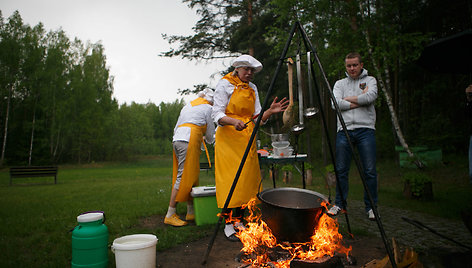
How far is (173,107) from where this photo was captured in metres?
64.2

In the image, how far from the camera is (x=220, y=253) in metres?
2.86

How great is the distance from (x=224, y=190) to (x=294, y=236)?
1.07 m

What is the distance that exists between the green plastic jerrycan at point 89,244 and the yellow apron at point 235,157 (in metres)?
1.28

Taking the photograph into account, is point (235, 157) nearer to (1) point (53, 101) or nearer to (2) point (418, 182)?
(2) point (418, 182)

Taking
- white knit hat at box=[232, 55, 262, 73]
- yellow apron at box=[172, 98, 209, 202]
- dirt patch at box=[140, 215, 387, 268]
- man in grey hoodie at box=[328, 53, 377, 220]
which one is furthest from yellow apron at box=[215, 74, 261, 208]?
man in grey hoodie at box=[328, 53, 377, 220]

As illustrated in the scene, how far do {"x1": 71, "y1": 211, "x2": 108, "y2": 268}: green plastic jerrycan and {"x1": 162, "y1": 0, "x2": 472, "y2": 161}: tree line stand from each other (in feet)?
22.6

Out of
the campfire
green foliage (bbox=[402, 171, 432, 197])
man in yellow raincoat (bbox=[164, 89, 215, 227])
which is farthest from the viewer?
green foliage (bbox=[402, 171, 432, 197])

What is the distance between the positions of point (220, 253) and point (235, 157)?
1.08m

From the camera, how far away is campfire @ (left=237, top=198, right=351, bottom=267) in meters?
2.25

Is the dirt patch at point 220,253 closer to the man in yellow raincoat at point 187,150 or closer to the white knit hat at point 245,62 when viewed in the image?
the man in yellow raincoat at point 187,150

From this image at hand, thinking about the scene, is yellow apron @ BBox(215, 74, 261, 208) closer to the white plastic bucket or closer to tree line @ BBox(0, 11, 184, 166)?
the white plastic bucket

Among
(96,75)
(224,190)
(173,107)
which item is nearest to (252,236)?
(224,190)

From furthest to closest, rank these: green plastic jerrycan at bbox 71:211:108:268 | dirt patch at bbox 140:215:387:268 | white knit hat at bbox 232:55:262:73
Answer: white knit hat at bbox 232:55:262:73, dirt patch at bbox 140:215:387:268, green plastic jerrycan at bbox 71:211:108:268

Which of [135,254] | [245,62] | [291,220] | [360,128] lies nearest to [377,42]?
[360,128]
